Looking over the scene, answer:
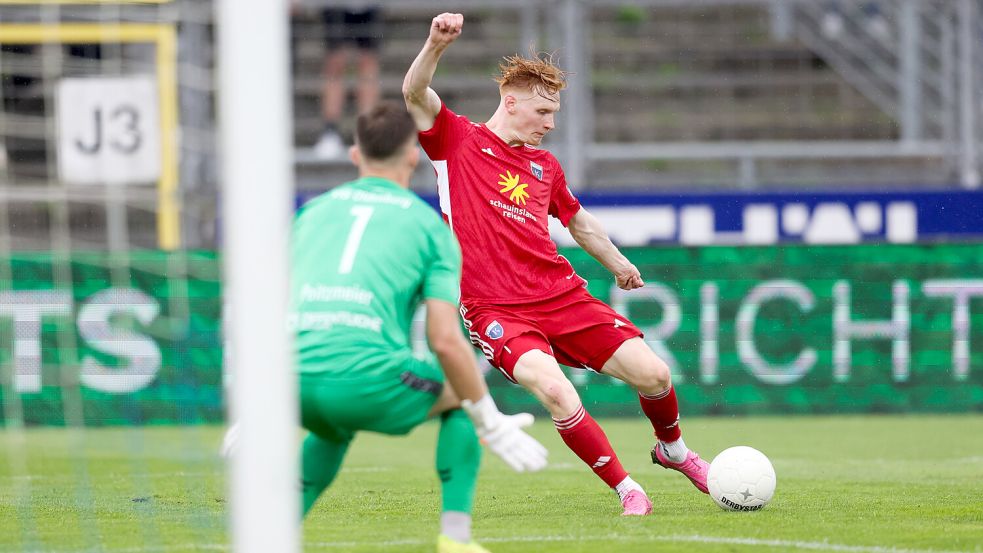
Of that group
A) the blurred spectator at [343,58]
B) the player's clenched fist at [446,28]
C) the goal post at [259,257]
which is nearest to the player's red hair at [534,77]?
the player's clenched fist at [446,28]

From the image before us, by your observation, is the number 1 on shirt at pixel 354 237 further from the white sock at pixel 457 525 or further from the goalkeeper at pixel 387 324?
the white sock at pixel 457 525

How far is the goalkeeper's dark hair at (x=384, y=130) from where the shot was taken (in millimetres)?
4957

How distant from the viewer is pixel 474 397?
15.7 ft

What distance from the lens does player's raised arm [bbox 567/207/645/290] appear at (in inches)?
287

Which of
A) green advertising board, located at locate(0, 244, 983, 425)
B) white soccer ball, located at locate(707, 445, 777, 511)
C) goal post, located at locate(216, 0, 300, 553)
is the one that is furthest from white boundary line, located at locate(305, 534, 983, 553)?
green advertising board, located at locate(0, 244, 983, 425)

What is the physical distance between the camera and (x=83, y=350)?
499 inches

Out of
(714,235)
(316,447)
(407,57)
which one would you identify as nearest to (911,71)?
(714,235)

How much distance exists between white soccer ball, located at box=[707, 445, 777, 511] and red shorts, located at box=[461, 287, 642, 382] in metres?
0.78

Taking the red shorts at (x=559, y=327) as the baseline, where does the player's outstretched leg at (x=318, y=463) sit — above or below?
below

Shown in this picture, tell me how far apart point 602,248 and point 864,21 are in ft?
35.9

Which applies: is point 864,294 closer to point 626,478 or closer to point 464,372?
point 626,478

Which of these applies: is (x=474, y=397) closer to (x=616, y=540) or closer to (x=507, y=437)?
(x=507, y=437)

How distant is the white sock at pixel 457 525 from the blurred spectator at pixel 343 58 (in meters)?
10.5

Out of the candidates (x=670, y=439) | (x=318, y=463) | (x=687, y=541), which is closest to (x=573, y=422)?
(x=670, y=439)
